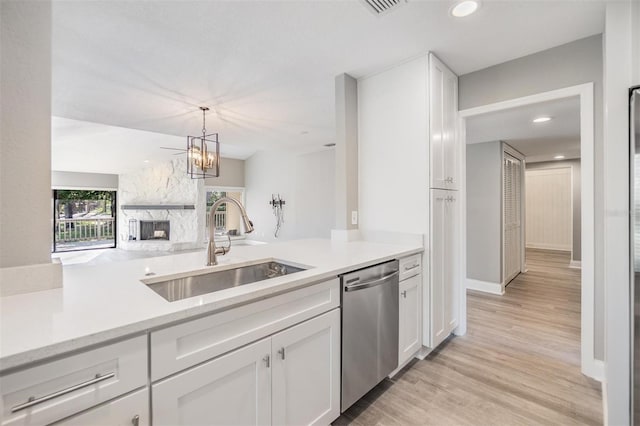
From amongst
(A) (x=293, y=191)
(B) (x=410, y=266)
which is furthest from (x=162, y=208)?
(B) (x=410, y=266)

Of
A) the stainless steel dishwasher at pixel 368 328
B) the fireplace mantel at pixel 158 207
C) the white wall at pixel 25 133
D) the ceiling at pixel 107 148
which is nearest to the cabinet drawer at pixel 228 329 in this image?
the stainless steel dishwasher at pixel 368 328

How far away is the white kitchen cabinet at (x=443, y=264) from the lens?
2256mm

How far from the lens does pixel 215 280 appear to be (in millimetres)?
1604

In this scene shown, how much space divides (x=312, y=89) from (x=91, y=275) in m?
2.50

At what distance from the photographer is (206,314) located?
1000 mm

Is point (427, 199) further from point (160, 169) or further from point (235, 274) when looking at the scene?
point (160, 169)

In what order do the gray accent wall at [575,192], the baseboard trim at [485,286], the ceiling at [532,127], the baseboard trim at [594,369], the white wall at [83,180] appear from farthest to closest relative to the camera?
the white wall at [83,180], the gray accent wall at [575,192], the baseboard trim at [485,286], the ceiling at [532,127], the baseboard trim at [594,369]

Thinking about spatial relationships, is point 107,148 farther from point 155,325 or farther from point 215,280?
point 155,325

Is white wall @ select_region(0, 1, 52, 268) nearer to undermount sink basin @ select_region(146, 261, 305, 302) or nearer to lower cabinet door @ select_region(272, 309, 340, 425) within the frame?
undermount sink basin @ select_region(146, 261, 305, 302)

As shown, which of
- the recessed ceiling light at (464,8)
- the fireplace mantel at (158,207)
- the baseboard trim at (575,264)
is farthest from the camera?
the fireplace mantel at (158,207)

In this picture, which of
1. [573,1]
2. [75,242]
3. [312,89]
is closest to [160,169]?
[75,242]

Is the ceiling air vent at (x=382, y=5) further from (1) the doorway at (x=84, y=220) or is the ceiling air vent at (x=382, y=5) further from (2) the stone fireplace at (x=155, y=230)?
(1) the doorway at (x=84, y=220)

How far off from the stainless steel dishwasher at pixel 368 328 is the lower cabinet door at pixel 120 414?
96 cm

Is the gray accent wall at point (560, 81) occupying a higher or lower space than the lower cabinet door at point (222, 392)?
higher
